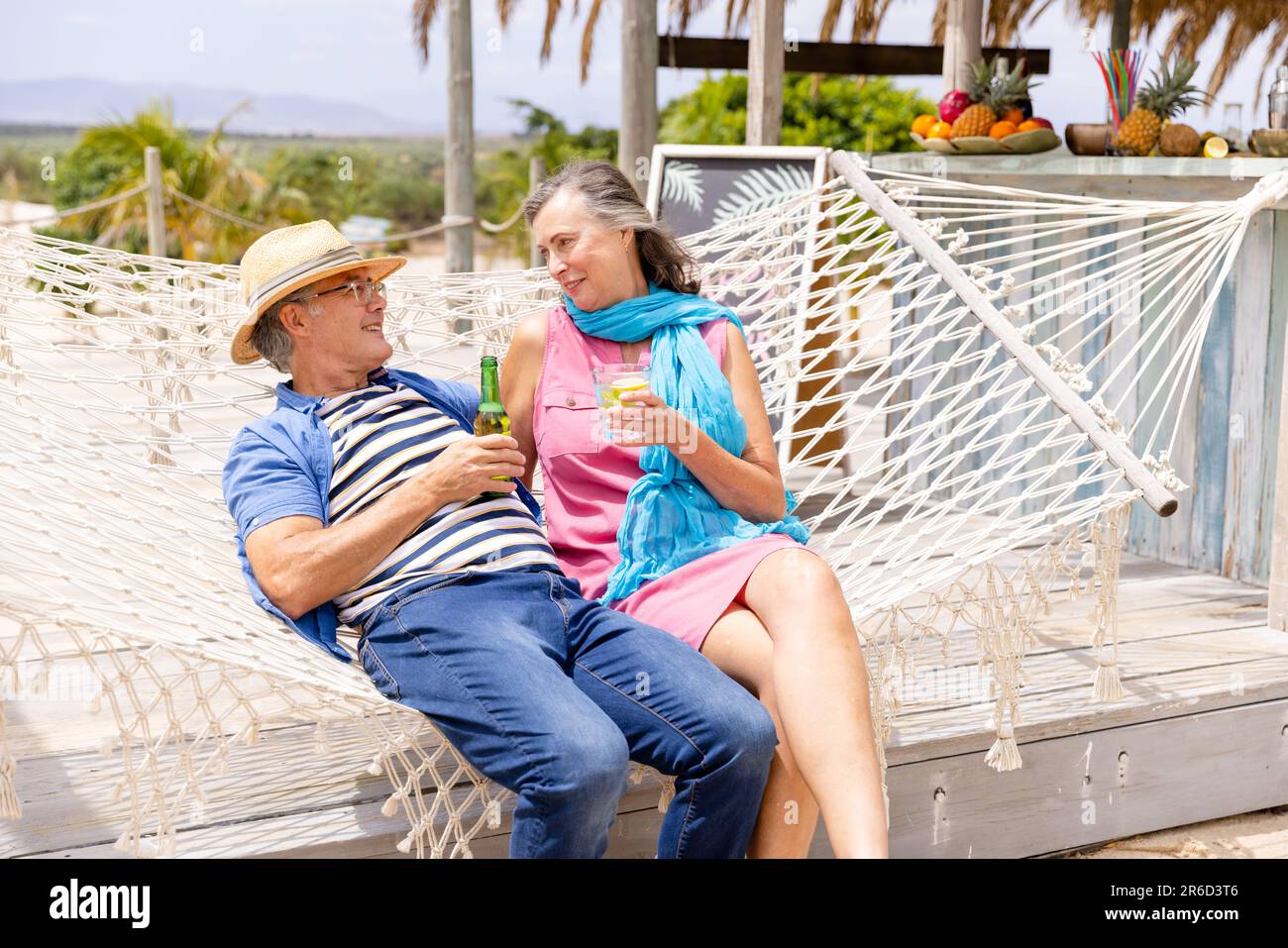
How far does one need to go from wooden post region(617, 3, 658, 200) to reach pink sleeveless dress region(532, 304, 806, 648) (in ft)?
6.45

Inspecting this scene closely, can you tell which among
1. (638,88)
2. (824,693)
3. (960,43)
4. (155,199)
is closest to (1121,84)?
(960,43)

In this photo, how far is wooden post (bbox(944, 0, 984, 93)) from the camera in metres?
3.95

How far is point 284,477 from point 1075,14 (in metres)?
6.31

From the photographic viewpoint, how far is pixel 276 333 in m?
1.86

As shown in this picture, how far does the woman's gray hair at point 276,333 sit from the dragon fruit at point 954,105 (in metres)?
2.36

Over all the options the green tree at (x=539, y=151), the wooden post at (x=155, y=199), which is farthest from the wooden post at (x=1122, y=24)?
the green tree at (x=539, y=151)

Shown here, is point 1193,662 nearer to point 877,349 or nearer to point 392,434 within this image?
point 392,434

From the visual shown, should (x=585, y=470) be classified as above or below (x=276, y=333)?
below

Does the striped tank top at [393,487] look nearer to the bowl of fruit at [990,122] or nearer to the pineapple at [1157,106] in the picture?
the pineapple at [1157,106]

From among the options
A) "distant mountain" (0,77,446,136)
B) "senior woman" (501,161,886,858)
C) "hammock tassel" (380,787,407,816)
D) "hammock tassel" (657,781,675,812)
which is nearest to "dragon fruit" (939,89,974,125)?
"senior woman" (501,161,886,858)

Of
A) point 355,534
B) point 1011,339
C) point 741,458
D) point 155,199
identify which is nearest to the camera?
point 355,534

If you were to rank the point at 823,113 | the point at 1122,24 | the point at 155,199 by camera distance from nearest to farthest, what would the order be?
1. the point at 155,199
2. the point at 1122,24
3. the point at 823,113

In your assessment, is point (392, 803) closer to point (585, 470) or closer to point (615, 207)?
point (585, 470)
